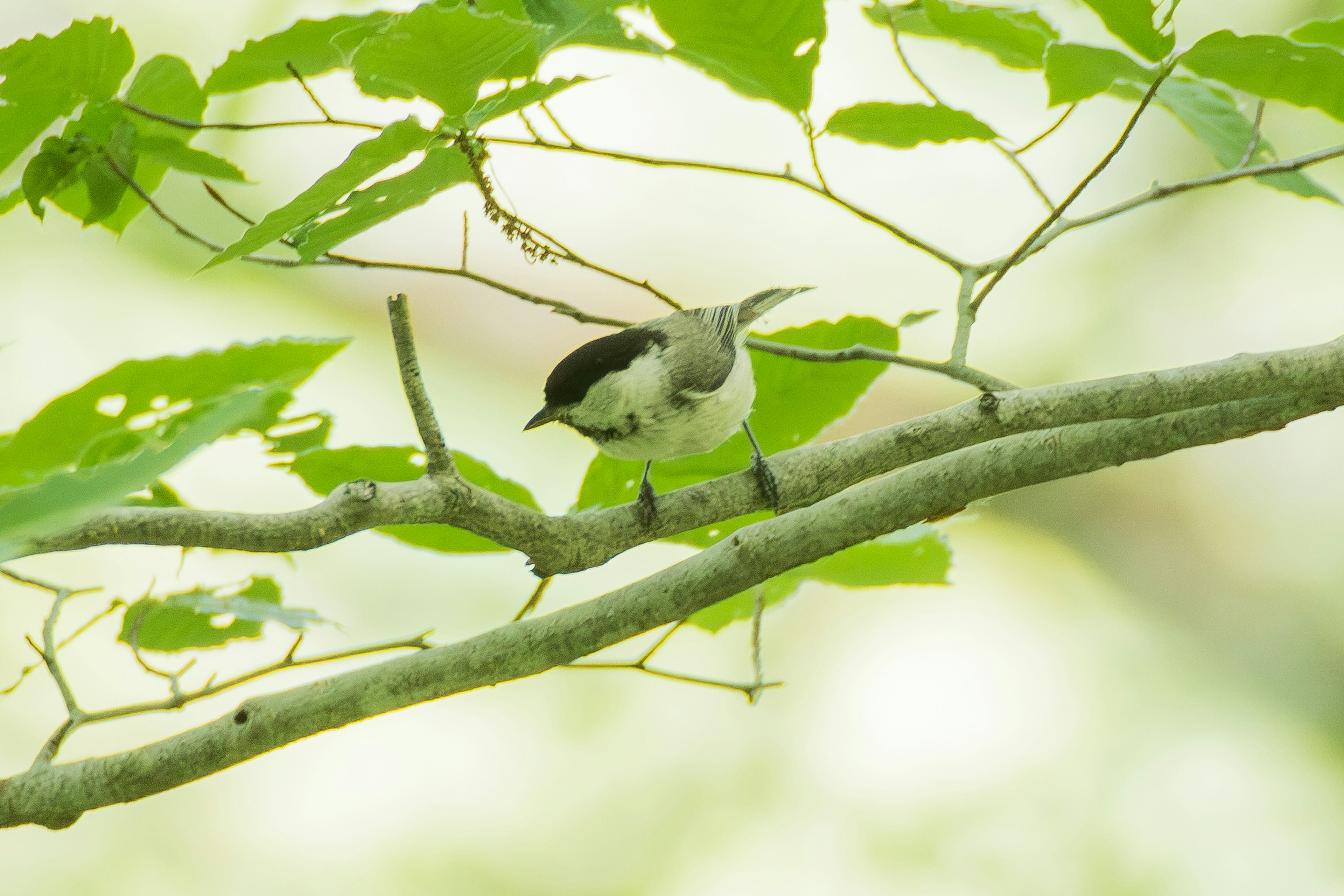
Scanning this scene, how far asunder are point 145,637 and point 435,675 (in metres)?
0.29

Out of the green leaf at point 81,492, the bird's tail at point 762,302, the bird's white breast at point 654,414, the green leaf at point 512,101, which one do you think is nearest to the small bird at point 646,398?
the bird's white breast at point 654,414

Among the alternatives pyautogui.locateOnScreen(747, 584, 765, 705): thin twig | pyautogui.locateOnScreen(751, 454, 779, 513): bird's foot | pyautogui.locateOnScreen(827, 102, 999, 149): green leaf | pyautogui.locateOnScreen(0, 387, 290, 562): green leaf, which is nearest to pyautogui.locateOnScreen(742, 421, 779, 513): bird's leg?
pyautogui.locateOnScreen(751, 454, 779, 513): bird's foot

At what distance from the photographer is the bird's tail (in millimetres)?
1109

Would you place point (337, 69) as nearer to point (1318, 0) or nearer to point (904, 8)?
point (904, 8)

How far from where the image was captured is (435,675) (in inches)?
23.0

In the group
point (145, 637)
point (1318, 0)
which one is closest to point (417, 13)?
point (145, 637)

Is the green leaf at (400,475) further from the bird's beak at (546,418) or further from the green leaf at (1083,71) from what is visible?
the green leaf at (1083,71)

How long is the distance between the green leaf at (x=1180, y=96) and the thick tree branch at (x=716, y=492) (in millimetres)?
145

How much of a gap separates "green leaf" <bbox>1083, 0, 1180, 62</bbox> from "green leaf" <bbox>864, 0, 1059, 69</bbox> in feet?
0.21

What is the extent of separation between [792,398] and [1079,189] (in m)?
0.24

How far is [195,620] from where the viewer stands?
73cm

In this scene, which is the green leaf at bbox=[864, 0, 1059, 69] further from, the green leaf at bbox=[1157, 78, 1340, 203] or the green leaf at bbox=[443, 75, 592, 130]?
the green leaf at bbox=[443, 75, 592, 130]

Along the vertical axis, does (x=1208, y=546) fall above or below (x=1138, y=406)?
below

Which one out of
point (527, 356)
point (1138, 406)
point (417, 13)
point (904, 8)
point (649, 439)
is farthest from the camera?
point (527, 356)
